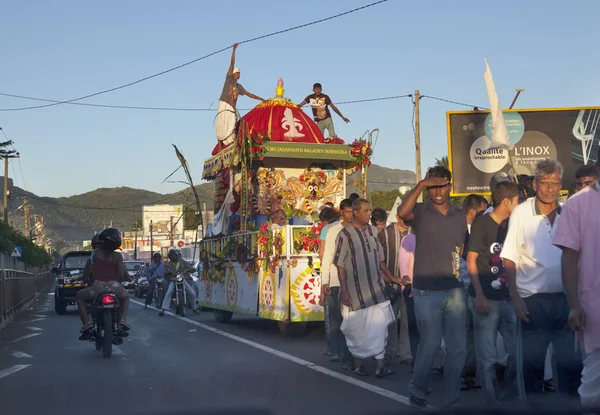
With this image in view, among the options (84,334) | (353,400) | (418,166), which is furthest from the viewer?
(418,166)

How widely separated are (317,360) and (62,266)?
54.3 feet

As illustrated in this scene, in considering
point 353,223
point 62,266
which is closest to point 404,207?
point 353,223

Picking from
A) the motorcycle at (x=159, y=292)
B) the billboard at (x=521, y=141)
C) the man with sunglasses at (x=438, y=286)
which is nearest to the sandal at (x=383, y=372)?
the man with sunglasses at (x=438, y=286)

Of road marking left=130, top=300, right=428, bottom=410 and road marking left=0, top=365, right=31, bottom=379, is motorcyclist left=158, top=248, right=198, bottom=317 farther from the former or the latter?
road marking left=0, top=365, right=31, bottom=379

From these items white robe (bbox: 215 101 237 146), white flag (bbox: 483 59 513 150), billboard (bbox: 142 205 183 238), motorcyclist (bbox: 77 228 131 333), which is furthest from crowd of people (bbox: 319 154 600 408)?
billboard (bbox: 142 205 183 238)

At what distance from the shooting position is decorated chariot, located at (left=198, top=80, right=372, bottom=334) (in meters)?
16.8

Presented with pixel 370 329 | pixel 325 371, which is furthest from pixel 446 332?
pixel 325 371

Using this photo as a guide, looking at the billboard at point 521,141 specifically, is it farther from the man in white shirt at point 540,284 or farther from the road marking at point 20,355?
the man in white shirt at point 540,284

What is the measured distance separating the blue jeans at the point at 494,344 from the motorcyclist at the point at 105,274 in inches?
276

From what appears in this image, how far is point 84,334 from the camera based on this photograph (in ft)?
44.3

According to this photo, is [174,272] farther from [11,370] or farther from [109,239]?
[11,370]

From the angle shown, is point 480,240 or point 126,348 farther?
point 126,348

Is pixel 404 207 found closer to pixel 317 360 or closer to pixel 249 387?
pixel 249 387

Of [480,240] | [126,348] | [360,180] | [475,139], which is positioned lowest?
[126,348]
